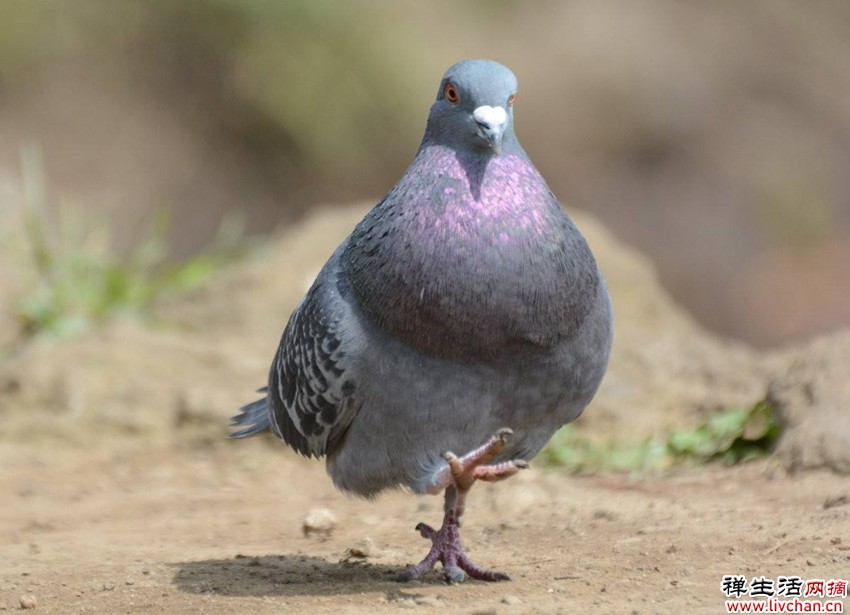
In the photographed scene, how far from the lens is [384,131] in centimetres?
1542

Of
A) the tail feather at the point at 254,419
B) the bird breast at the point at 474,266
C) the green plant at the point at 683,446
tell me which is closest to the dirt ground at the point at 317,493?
the green plant at the point at 683,446

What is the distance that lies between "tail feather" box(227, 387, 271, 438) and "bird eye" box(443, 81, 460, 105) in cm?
183

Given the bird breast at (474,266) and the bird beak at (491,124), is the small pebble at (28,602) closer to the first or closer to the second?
the bird breast at (474,266)

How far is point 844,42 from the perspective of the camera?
18188mm

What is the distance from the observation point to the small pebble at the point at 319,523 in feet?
20.1

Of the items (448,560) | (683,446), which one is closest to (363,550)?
(448,560)

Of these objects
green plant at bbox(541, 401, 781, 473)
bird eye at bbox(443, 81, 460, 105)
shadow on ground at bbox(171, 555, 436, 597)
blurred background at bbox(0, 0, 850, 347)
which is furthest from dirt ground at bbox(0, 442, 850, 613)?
blurred background at bbox(0, 0, 850, 347)

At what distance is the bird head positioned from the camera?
460 cm

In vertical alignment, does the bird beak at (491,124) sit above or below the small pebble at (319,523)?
above

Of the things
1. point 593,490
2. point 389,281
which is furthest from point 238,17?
point 389,281

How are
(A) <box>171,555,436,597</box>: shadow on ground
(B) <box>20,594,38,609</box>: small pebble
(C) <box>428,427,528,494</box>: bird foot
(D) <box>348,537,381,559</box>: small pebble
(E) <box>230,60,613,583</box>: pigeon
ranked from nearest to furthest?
(C) <box>428,427,528,494</box>: bird foot
(E) <box>230,60,613,583</box>: pigeon
(B) <box>20,594,38,609</box>: small pebble
(A) <box>171,555,436,597</box>: shadow on ground
(D) <box>348,537,381,559</box>: small pebble

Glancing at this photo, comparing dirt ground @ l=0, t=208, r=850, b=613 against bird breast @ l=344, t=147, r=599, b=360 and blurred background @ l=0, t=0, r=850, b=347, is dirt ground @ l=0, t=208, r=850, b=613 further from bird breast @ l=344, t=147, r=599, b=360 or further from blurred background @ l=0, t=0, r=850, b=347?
blurred background @ l=0, t=0, r=850, b=347

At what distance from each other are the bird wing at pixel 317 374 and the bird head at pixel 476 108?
71 centimetres

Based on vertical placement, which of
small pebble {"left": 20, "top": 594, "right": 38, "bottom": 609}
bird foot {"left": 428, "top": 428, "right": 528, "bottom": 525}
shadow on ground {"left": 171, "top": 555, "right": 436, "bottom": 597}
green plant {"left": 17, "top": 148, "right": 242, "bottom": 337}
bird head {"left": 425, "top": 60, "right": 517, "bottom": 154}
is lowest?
small pebble {"left": 20, "top": 594, "right": 38, "bottom": 609}
